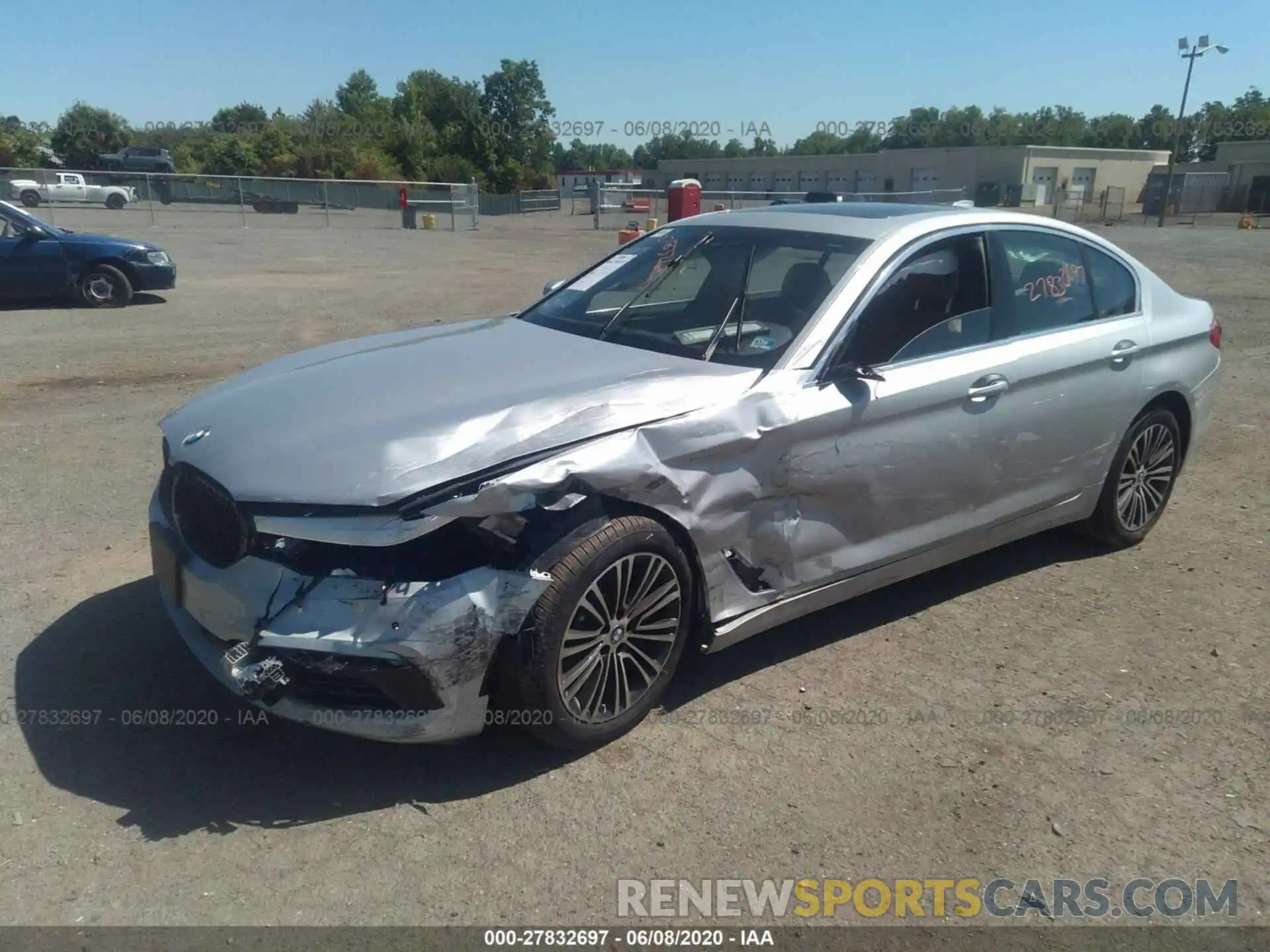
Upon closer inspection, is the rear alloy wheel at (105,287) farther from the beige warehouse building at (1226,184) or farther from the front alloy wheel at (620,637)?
the beige warehouse building at (1226,184)

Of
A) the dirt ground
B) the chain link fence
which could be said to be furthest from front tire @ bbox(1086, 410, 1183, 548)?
the chain link fence

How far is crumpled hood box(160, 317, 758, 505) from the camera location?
2.97 m

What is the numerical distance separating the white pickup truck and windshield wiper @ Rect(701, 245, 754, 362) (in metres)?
37.1

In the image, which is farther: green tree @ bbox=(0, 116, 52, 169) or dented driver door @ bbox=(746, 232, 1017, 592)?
green tree @ bbox=(0, 116, 52, 169)

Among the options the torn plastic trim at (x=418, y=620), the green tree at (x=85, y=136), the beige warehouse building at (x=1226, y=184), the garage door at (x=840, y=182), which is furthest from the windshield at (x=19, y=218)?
the green tree at (x=85, y=136)

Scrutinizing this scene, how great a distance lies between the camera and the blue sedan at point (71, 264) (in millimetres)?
12047

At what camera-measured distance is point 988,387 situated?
4.12m

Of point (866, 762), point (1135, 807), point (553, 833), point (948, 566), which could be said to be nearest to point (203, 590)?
point (553, 833)

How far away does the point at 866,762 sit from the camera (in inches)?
133

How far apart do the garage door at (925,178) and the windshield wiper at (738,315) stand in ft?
189

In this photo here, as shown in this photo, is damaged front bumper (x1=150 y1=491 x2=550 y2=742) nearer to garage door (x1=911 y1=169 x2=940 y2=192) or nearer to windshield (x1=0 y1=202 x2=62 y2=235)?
windshield (x1=0 y1=202 x2=62 y2=235)

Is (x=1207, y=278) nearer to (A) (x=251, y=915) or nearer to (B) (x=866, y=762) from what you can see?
(B) (x=866, y=762)

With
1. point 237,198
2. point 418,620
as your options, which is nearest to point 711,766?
point 418,620

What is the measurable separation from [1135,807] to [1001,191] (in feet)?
141
